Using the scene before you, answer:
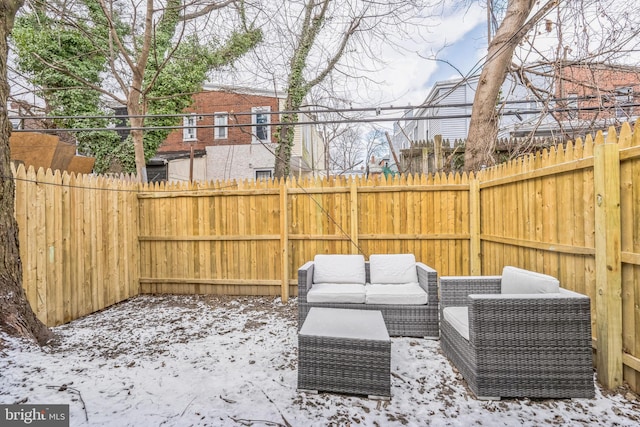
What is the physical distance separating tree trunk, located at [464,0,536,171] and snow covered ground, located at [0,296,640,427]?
321 cm

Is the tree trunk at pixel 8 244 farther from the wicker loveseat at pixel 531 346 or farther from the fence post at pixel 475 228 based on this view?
the fence post at pixel 475 228

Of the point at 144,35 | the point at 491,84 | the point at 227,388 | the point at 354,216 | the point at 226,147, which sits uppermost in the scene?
the point at 144,35

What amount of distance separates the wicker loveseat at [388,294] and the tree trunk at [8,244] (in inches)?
102

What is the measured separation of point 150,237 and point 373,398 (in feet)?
15.3

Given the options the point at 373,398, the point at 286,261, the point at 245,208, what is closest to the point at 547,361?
the point at 373,398

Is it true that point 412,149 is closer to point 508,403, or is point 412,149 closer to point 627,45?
point 627,45

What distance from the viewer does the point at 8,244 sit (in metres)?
2.95

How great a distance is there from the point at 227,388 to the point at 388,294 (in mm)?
1885

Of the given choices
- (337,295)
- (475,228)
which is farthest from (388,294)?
(475,228)

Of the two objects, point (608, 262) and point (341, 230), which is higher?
point (341, 230)

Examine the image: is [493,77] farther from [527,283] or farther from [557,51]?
[527,283]

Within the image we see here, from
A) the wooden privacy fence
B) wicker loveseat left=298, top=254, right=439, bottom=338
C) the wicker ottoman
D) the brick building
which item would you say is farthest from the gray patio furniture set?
the brick building

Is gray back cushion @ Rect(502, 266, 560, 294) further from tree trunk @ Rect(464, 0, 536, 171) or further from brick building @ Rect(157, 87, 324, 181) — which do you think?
brick building @ Rect(157, 87, 324, 181)

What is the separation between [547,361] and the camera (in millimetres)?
2287
